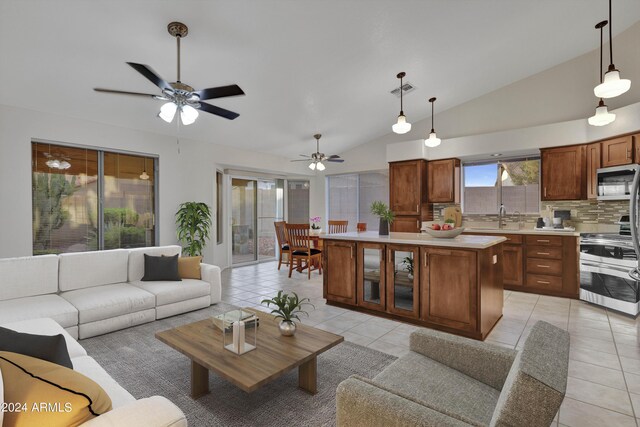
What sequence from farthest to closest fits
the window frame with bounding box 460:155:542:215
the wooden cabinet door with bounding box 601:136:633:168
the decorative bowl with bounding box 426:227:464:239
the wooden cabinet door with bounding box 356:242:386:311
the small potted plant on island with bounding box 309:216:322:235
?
the small potted plant on island with bounding box 309:216:322:235
the window frame with bounding box 460:155:542:215
the wooden cabinet door with bounding box 601:136:633:168
the wooden cabinet door with bounding box 356:242:386:311
the decorative bowl with bounding box 426:227:464:239

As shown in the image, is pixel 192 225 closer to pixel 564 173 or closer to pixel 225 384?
pixel 225 384

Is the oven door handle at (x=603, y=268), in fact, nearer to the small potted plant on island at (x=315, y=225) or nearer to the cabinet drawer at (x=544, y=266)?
the cabinet drawer at (x=544, y=266)

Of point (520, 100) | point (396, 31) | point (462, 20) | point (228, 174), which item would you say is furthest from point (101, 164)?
point (520, 100)

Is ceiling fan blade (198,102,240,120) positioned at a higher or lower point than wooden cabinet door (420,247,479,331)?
higher

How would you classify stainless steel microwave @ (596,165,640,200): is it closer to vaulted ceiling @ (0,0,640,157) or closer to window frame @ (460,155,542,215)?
window frame @ (460,155,542,215)

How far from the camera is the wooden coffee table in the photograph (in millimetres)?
1828

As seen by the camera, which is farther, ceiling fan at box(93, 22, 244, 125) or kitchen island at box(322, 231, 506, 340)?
kitchen island at box(322, 231, 506, 340)

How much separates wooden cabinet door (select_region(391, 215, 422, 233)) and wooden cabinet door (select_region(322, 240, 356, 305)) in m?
2.70

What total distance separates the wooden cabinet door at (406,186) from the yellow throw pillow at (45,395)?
5766 millimetres

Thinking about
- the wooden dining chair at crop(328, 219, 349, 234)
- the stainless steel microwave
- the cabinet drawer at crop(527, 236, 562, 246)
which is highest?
the stainless steel microwave

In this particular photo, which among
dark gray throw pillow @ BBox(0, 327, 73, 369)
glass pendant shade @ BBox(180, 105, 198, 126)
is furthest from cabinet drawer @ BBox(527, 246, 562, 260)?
dark gray throw pillow @ BBox(0, 327, 73, 369)

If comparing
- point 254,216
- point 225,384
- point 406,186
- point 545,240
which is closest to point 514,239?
point 545,240

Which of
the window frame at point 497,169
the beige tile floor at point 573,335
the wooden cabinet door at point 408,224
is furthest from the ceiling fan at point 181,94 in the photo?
the window frame at point 497,169

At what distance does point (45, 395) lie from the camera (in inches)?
40.6
